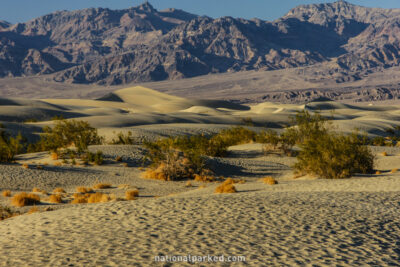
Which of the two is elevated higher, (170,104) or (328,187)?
(170,104)

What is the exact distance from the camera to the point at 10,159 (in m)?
20.3

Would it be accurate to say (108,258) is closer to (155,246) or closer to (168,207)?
(155,246)

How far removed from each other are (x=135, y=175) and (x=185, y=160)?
2303mm

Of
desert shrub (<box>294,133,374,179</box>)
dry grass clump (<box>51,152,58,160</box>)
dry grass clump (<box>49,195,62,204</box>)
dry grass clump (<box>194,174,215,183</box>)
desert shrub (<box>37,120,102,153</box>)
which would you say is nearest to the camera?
dry grass clump (<box>49,195,62,204</box>)

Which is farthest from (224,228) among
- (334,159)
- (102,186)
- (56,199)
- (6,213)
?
(334,159)

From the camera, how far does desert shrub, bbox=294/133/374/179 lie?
1800 centimetres

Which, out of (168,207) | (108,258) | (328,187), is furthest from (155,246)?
(328,187)

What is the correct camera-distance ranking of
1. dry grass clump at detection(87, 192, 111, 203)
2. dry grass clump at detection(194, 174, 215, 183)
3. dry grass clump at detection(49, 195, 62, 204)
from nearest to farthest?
1. dry grass clump at detection(87, 192, 111, 203)
2. dry grass clump at detection(49, 195, 62, 204)
3. dry grass clump at detection(194, 174, 215, 183)

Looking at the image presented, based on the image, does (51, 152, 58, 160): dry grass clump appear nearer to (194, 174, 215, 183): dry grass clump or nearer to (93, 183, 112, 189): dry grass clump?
(93, 183, 112, 189): dry grass clump

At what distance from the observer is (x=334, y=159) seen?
17.9 meters

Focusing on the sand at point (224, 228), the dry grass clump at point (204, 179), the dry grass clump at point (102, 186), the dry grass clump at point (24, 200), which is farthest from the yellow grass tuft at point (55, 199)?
the dry grass clump at point (204, 179)

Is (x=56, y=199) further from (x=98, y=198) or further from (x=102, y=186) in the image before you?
(x=102, y=186)

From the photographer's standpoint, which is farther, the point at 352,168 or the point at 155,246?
the point at 352,168

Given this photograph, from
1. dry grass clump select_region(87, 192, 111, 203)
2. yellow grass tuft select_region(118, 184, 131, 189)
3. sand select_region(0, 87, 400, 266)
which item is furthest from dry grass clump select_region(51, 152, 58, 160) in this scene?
dry grass clump select_region(87, 192, 111, 203)
